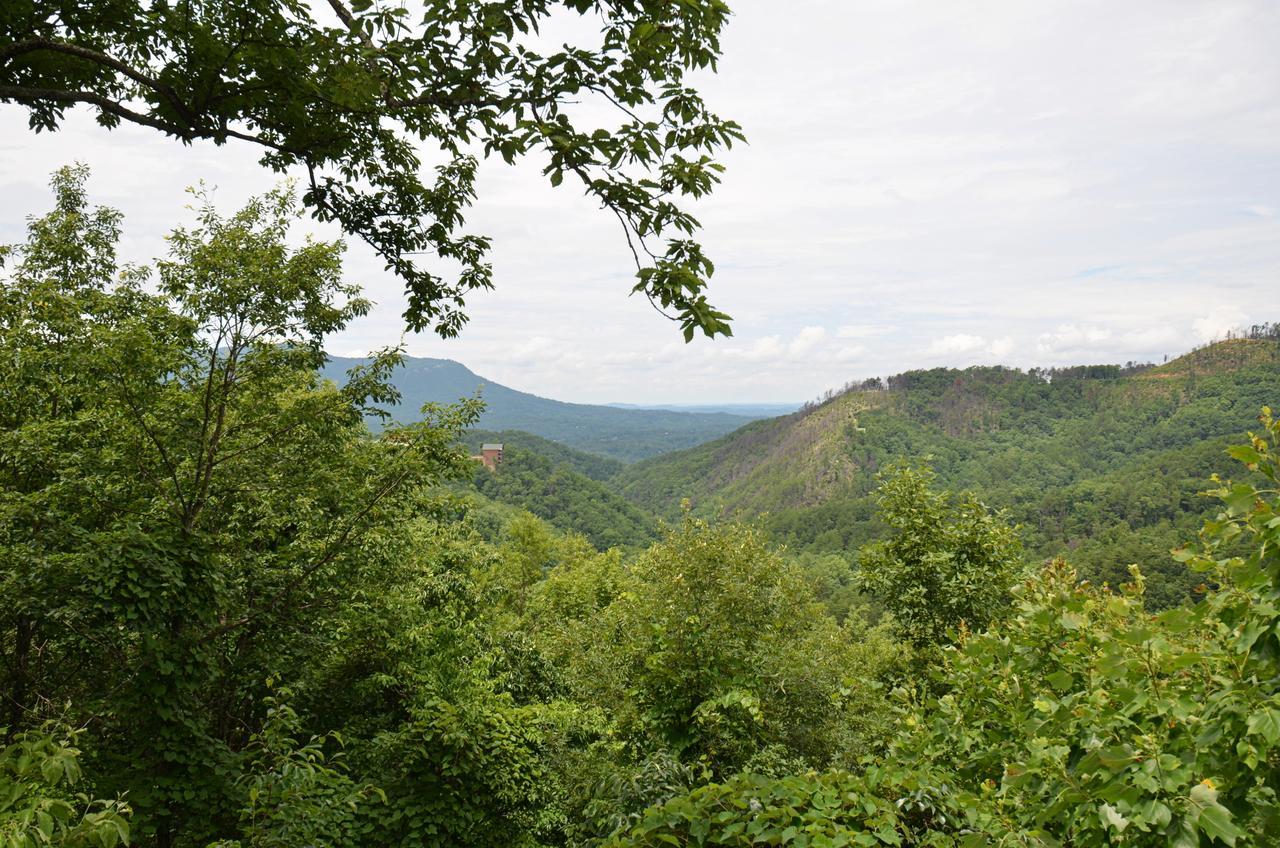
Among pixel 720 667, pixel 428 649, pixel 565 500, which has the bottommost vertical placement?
pixel 565 500

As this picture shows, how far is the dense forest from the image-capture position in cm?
288

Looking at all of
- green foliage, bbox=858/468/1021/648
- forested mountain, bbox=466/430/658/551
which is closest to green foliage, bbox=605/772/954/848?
green foliage, bbox=858/468/1021/648

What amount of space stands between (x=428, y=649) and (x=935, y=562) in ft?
35.0

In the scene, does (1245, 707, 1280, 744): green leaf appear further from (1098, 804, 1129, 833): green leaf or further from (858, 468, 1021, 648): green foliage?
(858, 468, 1021, 648): green foliage

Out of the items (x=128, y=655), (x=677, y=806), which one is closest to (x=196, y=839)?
(x=128, y=655)

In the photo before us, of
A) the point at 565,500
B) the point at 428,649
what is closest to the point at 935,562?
the point at 428,649

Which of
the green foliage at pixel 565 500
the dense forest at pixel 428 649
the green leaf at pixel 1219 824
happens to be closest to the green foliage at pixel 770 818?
the dense forest at pixel 428 649

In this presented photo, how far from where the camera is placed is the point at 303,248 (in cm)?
902

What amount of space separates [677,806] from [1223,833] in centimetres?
209

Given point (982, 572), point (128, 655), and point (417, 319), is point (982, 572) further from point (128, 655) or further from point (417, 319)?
point (128, 655)

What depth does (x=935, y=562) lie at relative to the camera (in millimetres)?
13180

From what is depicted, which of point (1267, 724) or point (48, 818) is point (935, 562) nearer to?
point (1267, 724)

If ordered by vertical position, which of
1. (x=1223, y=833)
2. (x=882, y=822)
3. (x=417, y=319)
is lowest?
(x=882, y=822)

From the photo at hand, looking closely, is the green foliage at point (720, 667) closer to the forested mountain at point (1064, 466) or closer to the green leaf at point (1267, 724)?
the green leaf at point (1267, 724)
